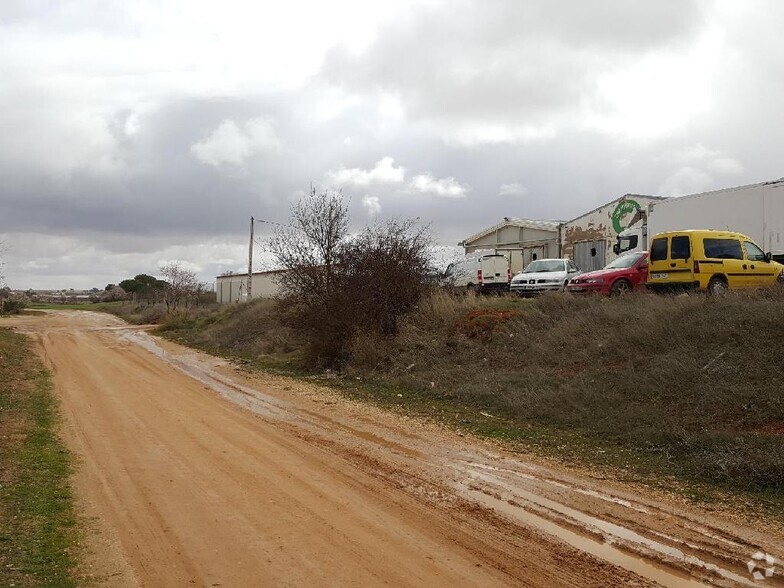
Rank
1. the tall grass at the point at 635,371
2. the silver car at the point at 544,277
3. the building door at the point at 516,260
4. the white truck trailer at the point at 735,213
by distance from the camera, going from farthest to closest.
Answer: the building door at the point at 516,260 < the silver car at the point at 544,277 < the white truck trailer at the point at 735,213 < the tall grass at the point at 635,371

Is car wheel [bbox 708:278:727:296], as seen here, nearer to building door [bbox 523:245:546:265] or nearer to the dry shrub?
the dry shrub

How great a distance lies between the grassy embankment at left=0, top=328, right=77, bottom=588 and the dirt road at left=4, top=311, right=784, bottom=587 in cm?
25

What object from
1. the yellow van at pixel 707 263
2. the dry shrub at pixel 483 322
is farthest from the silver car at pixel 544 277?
the yellow van at pixel 707 263

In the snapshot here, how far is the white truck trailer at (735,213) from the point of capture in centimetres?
1969

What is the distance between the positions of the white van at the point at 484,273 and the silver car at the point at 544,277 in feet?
11.1

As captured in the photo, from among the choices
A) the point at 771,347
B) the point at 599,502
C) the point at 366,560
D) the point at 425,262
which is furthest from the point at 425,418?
the point at 425,262

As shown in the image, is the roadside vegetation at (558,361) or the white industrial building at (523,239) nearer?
the roadside vegetation at (558,361)

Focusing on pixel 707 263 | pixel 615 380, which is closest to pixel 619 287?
pixel 707 263

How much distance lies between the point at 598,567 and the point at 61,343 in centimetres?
2750

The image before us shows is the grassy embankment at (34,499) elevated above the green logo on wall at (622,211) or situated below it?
below

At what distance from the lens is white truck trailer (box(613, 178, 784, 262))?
19688 mm

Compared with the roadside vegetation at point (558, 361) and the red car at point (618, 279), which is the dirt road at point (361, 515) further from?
the red car at point (618, 279)

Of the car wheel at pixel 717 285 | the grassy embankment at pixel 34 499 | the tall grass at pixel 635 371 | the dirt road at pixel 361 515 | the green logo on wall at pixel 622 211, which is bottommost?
the dirt road at pixel 361 515

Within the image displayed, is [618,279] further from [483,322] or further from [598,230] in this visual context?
[598,230]
